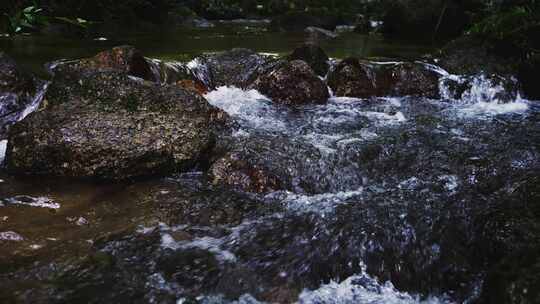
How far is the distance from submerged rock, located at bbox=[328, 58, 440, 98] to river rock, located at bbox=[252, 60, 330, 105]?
2.14ft

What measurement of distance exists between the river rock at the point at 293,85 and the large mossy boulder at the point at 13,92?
12.3 ft

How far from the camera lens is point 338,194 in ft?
14.3

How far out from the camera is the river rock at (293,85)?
7.62m

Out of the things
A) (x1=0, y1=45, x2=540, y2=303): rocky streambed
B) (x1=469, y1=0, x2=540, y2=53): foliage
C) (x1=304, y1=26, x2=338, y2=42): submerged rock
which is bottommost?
(x1=0, y1=45, x2=540, y2=303): rocky streambed

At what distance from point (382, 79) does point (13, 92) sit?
6439 millimetres

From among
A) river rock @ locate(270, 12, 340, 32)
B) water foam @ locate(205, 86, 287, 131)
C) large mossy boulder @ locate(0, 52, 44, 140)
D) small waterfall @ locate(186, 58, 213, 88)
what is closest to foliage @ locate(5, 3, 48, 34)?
large mossy boulder @ locate(0, 52, 44, 140)

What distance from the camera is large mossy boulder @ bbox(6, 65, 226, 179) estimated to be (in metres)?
4.31

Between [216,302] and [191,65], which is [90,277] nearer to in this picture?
[216,302]

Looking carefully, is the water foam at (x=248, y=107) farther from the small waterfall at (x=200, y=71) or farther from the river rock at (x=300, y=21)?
the river rock at (x=300, y=21)

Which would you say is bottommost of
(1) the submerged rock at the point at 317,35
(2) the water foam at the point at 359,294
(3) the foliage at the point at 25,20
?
(2) the water foam at the point at 359,294

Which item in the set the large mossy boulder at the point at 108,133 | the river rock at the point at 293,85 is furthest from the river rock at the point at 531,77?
the large mossy boulder at the point at 108,133

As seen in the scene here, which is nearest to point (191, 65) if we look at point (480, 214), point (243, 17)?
point (480, 214)

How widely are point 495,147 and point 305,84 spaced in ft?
11.1

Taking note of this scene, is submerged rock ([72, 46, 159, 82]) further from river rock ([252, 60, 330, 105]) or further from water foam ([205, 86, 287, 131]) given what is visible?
river rock ([252, 60, 330, 105])
